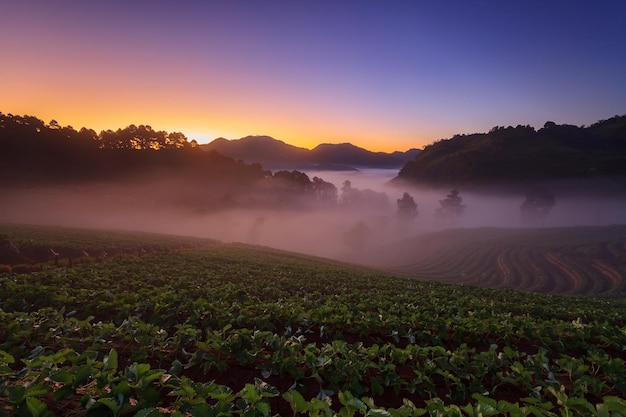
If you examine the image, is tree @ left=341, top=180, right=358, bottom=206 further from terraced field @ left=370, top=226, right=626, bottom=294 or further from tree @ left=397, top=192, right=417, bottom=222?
terraced field @ left=370, top=226, right=626, bottom=294

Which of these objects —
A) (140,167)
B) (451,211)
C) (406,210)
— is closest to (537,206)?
(451,211)

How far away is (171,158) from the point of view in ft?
458

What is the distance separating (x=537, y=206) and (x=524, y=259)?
73.9 metres

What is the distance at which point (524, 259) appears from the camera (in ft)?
230

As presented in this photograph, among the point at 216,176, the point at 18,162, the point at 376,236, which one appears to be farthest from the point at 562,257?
the point at 18,162

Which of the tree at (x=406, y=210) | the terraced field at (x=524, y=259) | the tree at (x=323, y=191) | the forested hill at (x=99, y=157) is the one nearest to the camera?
the terraced field at (x=524, y=259)

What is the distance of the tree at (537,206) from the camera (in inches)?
4966

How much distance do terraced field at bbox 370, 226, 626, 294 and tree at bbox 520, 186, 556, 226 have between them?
25233 mm

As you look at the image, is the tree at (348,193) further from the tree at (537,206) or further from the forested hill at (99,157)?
the tree at (537,206)

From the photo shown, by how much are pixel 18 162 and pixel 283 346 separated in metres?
137

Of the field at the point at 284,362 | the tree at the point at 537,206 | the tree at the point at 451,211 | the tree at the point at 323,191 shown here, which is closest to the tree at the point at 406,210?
the tree at the point at 451,211

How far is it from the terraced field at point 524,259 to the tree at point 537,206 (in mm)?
25233

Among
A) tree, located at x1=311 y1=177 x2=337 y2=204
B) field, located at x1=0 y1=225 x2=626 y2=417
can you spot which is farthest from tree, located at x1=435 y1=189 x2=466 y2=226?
field, located at x1=0 y1=225 x2=626 y2=417

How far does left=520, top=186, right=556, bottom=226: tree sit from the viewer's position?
414 ft
